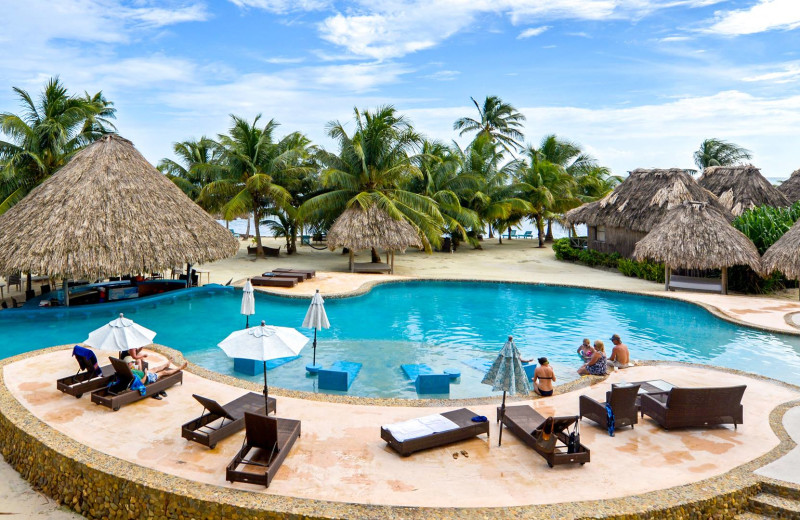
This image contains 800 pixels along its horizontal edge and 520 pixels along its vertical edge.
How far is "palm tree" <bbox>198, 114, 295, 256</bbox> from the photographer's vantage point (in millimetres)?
25078

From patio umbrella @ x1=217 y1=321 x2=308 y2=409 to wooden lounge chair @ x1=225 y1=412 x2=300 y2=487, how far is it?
3.34 feet

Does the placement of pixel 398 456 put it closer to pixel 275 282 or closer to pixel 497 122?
pixel 275 282

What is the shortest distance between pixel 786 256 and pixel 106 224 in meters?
20.4

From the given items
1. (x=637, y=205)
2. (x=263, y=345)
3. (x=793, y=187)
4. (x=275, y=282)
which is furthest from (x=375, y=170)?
(x=793, y=187)

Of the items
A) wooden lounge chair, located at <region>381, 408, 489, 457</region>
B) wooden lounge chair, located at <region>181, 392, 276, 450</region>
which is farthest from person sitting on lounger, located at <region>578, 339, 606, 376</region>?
wooden lounge chair, located at <region>181, 392, 276, 450</region>

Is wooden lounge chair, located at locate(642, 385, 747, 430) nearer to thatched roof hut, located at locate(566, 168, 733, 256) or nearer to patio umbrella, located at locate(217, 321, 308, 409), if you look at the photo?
patio umbrella, located at locate(217, 321, 308, 409)

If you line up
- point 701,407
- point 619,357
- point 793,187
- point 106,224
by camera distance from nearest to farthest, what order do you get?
point 701,407 < point 619,357 < point 106,224 < point 793,187

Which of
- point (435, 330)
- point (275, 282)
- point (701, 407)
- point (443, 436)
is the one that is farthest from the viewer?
point (275, 282)

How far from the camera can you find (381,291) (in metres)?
19.4

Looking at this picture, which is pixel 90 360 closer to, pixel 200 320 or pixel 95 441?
pixel 95 441

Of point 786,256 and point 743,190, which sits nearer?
point 786,256

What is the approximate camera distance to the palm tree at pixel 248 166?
25078 millimetres

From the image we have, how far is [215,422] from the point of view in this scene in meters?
7.06

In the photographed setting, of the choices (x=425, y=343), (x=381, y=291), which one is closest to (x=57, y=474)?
(x=425, y=343)
